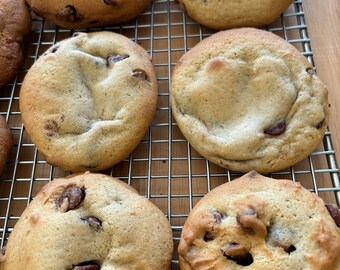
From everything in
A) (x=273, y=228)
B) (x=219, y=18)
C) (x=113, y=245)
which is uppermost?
(x=219, y=18)

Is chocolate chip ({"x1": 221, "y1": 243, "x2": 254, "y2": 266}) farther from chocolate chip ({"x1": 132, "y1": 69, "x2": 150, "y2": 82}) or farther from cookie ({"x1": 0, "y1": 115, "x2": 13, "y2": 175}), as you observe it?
cookie ({"x1": 0, "y1": 115, "x2": 13, "y2": 175})

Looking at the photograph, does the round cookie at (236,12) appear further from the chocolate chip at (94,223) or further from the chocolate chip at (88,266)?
the chocolate chip at (88,266)

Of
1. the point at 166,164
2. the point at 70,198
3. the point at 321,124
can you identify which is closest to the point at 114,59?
the point at 166,164

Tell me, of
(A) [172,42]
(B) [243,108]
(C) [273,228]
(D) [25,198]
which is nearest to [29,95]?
(D) [25,198]

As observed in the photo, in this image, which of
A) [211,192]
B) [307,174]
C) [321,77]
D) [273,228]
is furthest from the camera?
[321,77]

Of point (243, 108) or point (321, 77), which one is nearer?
point (243, 108)

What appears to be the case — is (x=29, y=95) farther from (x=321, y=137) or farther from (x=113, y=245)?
(x=321, y=137)

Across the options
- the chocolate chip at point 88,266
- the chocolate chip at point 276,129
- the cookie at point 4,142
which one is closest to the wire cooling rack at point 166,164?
the cookie at point 4,142
